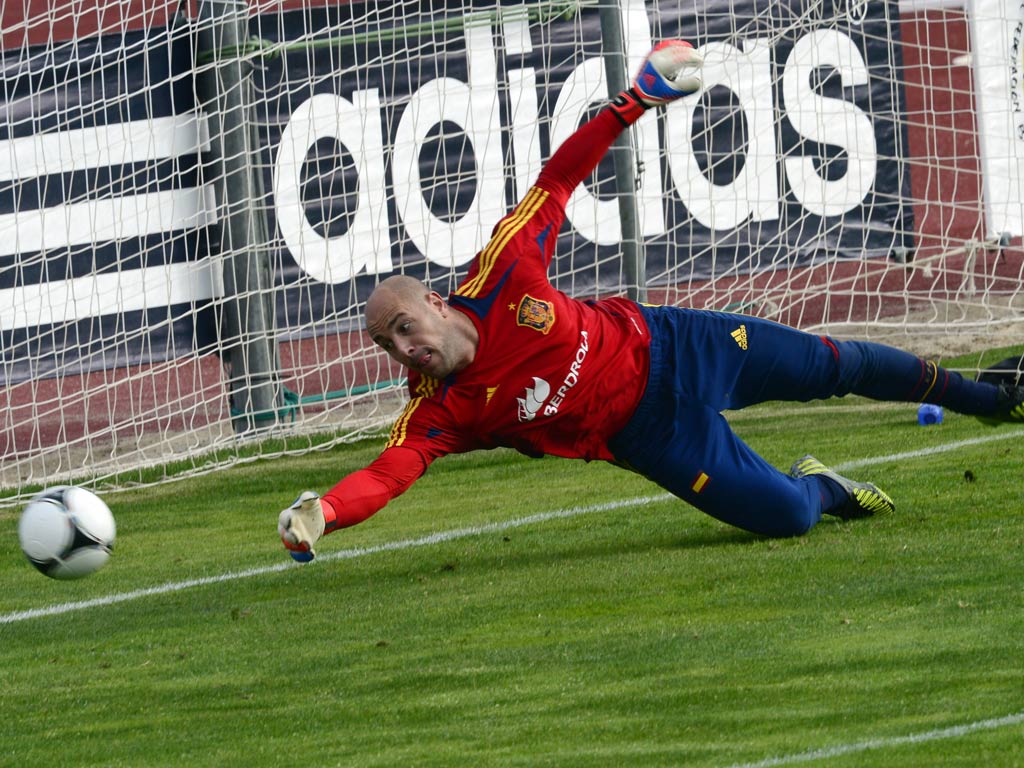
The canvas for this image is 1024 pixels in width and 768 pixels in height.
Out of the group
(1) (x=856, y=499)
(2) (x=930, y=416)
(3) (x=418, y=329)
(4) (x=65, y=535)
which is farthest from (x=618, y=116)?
(2) (x=930, y=416)

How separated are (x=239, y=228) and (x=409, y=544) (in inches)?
132

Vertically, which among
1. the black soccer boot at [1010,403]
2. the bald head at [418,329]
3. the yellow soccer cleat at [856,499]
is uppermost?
the bald head at [418,329]

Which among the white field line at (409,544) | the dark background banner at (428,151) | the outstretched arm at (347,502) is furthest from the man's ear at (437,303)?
the dark background banner at (428,151)

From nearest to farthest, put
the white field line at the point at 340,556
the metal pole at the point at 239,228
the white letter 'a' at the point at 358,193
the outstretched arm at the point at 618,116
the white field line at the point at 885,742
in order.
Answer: the white field line at the point at 885,742
the outstretched arm at the point at 618,116
the white field line at the point at 340,556
the metal pole at the point at 239,228
the white letter 'a' at the point at 358,193

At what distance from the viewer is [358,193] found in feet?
34.8

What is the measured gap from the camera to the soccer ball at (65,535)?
19.8ft

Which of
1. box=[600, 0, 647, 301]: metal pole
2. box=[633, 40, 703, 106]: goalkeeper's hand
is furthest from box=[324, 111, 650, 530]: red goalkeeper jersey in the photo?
box=[600, 0, 647, 301]: metal pole

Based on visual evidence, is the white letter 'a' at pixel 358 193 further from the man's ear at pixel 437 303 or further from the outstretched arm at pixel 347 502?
the outstretched arm at pixel 347 502

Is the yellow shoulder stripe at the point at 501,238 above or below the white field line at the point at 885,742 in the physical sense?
above

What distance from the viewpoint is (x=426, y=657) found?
541cm

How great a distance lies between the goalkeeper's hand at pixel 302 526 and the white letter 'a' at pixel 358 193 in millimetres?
5416

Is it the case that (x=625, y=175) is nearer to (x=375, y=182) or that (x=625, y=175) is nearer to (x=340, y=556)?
(x=375, y=182)

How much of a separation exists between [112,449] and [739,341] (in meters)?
5.11

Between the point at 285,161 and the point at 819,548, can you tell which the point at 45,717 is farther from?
the point at 285,161
